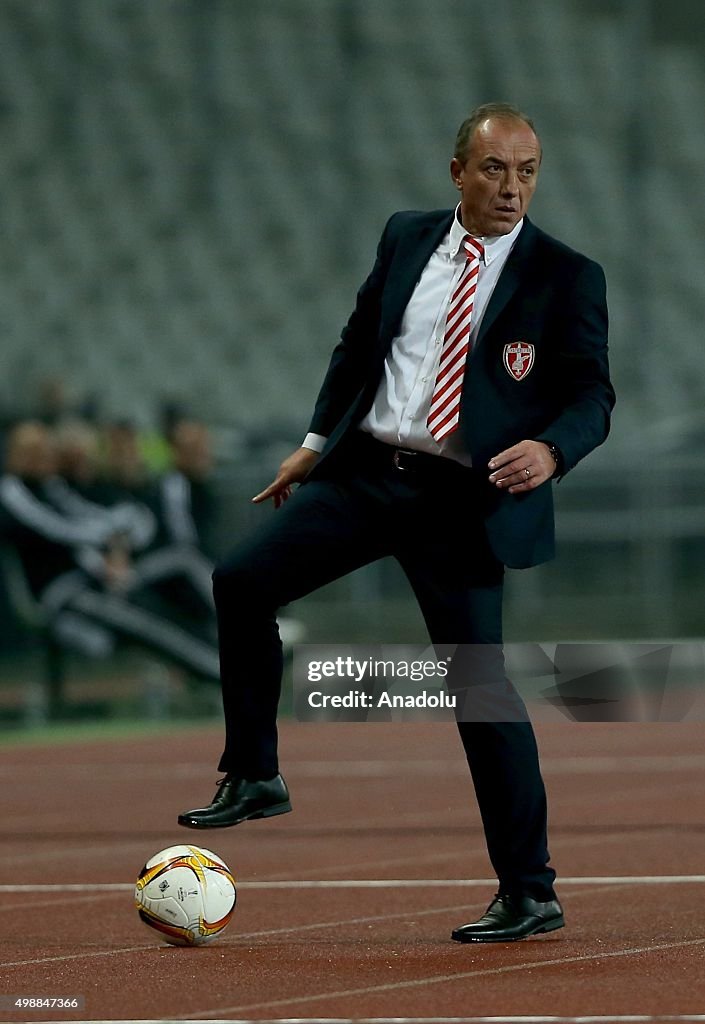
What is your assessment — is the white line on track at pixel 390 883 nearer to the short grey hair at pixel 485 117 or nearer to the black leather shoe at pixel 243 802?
the black leather shoe at pixel 243 802

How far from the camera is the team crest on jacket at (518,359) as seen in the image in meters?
5.57

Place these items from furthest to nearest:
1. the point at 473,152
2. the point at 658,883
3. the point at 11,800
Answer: the point at 11,800 < the point at 658,883 < the point at 473,152

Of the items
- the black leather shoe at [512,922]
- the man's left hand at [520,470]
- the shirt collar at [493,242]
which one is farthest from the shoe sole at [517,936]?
the shirt collar at [493,242]

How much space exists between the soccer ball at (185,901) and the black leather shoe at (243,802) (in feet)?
0.69

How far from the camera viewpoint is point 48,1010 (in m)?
4.76

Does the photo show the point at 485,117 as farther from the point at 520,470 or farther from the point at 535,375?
the point at 520,470

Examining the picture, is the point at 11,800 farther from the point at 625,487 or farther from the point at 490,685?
the point at 625,487

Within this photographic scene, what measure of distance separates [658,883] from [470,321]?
8.47 ft

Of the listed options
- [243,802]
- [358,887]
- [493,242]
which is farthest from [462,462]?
[358,887]

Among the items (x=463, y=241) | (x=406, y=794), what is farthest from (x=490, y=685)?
(x=406, y=794)

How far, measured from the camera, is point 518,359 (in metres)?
5.57

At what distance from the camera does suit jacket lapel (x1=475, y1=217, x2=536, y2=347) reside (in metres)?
5.56

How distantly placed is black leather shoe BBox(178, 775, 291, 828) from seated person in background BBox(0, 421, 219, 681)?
8.42 meters
